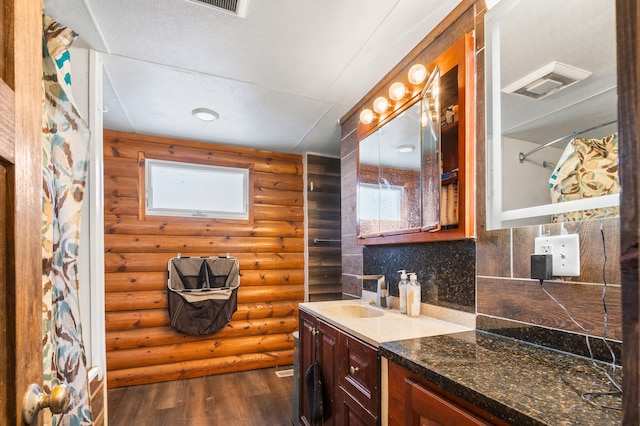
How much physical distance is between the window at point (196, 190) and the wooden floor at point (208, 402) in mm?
1619

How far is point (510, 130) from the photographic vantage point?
128 cm

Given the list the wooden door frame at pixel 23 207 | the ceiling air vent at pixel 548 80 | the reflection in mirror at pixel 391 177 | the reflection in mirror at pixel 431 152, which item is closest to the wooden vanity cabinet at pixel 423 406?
the reflection in mirror at pixel 431 152

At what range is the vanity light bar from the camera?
1.64 metres

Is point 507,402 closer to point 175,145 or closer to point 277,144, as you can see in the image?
point 277,144

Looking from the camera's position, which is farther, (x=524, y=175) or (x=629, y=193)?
(x=524, y=175)

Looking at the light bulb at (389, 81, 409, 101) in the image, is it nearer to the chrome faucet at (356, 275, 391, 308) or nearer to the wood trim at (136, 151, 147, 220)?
the chrome faucet at (356, 275, 391, 308)

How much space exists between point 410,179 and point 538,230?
773 mm

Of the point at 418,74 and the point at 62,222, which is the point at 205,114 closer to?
the point at 62,222

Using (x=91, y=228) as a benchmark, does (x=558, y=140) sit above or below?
above

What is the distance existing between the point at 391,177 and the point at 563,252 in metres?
1.10

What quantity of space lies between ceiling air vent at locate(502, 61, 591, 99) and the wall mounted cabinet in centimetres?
19

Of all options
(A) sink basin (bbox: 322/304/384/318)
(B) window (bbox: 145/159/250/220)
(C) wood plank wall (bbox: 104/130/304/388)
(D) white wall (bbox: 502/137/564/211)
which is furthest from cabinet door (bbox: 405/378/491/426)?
(B) window (bbox: 145/159/250/220)

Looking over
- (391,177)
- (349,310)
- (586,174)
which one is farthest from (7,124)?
(349,310)

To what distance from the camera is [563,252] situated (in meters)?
1.04
